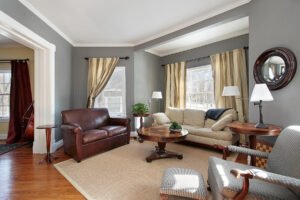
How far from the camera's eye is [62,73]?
161 inches

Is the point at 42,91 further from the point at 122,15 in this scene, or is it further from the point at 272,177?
the point at 272,177

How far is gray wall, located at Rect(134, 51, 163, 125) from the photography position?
4930mm

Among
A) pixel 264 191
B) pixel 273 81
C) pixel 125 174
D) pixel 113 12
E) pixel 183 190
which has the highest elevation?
pixel 113 12

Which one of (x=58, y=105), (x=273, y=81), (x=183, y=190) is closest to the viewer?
(x=183, y=190)

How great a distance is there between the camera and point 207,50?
4.59 meters

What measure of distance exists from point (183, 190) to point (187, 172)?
31 centimetres

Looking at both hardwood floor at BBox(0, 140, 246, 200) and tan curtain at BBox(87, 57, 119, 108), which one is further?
tan curtain at BBox(87, 57, 119, 108)

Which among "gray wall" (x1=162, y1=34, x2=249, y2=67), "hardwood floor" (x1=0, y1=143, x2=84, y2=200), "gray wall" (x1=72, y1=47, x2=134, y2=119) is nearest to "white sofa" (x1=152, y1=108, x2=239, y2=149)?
"gray wall" (x1=162, y1=34, x2=249, y2=67)

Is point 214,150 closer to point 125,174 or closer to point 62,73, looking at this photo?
point 125,174

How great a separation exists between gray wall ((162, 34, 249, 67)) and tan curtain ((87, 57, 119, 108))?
6.77ft

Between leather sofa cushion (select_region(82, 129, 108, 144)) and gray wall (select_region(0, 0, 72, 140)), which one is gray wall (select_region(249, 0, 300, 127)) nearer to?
leather sofa cushion (select_region(82, 129, 108, 144))

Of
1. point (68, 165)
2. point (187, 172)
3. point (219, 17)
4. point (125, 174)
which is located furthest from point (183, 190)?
point (219, 17)

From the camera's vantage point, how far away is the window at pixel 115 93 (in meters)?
4.88

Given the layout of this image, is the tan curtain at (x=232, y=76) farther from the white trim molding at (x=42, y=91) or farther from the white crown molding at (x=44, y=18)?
the white trim molding at (x=42, y=91)
